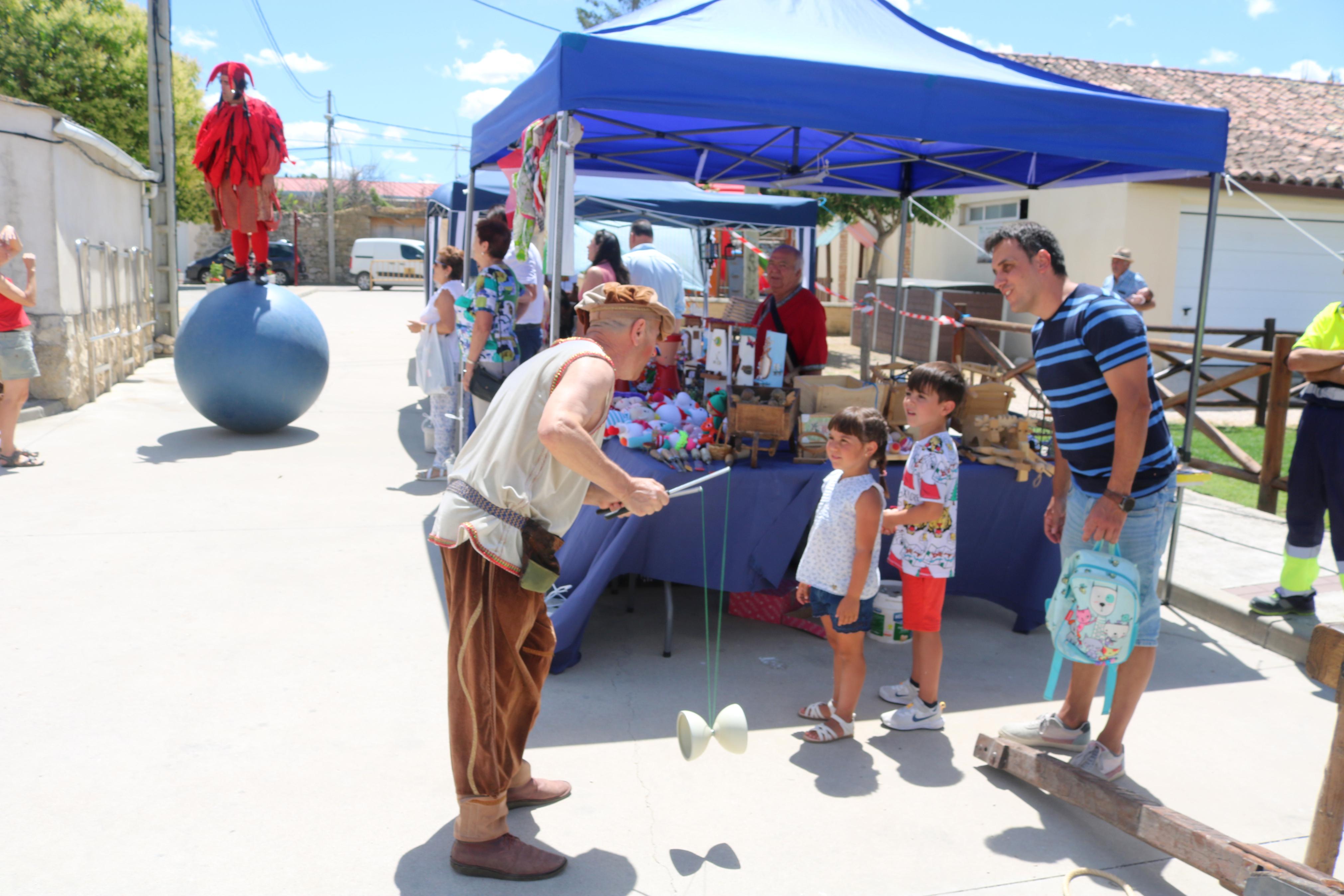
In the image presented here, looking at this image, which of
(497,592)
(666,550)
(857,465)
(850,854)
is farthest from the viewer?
(666,550)

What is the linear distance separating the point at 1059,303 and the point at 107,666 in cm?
400

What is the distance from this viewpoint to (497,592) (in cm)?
267

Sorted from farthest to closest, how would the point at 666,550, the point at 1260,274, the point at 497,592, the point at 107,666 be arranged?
the point at 1260,274 < the point at 666,550 < the point at 107,666 < the point at 497,592

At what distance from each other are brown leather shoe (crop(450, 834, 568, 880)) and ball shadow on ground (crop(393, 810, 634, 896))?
19 mm

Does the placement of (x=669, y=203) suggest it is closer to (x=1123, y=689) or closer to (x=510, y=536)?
(x=1123, y=689)

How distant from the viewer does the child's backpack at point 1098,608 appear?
3.16 metres

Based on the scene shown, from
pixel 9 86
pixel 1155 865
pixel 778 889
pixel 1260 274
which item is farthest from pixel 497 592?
pixel 9 86

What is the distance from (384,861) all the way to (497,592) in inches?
34.9

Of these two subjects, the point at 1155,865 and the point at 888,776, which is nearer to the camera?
the point at 1155,865

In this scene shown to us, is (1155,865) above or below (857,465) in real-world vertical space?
below

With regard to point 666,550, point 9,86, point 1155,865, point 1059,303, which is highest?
point 9,86

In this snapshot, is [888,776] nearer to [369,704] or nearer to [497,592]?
[497,592]

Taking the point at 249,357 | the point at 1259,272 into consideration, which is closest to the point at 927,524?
the point at 249,357

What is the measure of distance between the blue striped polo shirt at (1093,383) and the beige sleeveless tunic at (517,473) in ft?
5.33
